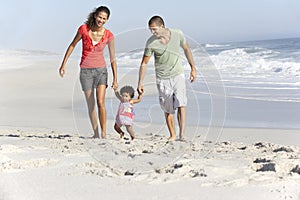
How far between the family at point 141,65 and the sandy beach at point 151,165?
0.36 metres

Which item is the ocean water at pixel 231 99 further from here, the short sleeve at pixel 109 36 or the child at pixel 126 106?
the child at pixel 126 106

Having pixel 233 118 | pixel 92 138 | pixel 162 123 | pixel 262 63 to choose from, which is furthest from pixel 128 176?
pixel 262 63

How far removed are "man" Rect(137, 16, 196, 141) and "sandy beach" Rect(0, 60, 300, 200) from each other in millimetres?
398

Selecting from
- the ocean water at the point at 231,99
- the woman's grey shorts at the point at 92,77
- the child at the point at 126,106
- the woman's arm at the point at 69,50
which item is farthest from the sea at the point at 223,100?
the woman's arm at the point at 69,50

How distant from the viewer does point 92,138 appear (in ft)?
19.3

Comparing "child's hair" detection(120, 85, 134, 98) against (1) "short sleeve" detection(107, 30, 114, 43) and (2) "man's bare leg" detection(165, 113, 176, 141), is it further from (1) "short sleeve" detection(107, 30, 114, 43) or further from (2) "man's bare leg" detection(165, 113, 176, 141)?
(1) "short sleeve" detection(107, 30, 114, 43)

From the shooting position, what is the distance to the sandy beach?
147 inches

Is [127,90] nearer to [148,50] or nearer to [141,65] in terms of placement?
[141,65]

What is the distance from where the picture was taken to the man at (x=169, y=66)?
5.33 m

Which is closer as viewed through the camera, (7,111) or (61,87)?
(7,111)

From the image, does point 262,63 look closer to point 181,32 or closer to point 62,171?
point 181,32

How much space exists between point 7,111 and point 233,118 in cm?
420

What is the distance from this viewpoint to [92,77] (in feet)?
19.0

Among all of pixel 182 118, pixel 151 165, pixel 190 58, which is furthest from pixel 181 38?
pixel 151 165
